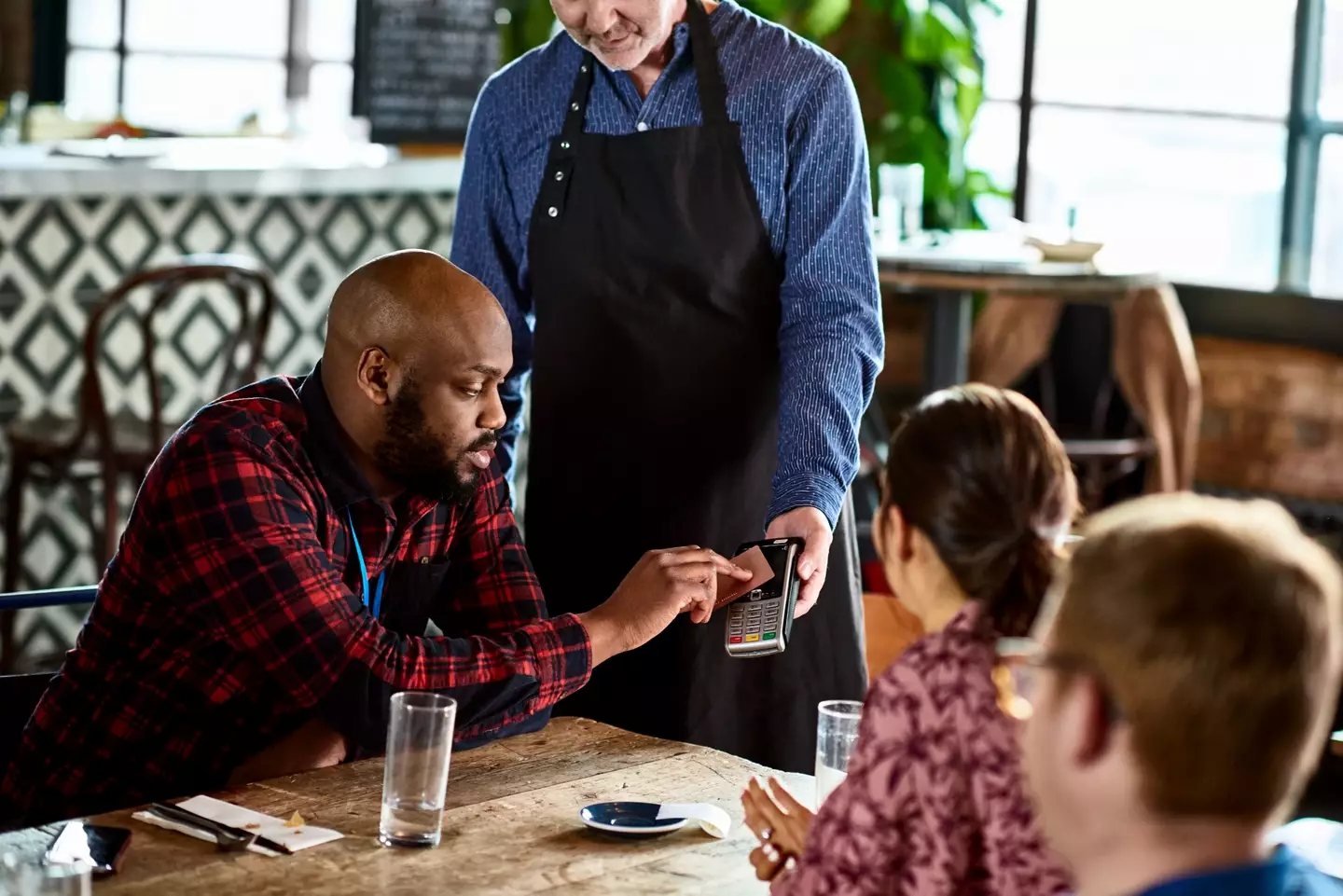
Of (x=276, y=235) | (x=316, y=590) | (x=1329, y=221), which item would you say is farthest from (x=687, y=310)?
(x=1329, y=221)

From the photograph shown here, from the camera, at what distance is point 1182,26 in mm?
5934

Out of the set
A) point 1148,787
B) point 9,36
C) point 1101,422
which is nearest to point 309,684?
point 1148,787

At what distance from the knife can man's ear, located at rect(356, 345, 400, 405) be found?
0.54 meters

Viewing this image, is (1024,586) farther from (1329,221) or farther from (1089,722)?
(1329,221)

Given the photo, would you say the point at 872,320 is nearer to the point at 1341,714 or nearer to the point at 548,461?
the point at 548,461

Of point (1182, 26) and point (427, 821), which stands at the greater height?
point (1182, 26)

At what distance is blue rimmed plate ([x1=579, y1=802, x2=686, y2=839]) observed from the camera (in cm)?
170

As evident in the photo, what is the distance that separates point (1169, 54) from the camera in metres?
5.98

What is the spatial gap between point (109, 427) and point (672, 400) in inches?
77.9

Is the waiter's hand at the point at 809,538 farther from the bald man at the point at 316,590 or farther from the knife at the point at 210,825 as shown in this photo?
the knife at the point at 210,825

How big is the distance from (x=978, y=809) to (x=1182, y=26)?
16.2ft

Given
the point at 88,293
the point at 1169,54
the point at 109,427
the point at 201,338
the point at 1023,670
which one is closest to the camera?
the point at 1023,670

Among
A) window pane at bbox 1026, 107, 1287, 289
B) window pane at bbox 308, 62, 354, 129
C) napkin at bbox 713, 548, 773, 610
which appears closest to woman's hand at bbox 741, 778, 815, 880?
napkin at bbox 713, 548, 773, 610

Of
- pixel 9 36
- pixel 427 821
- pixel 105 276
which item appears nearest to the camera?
pixel 427 821
